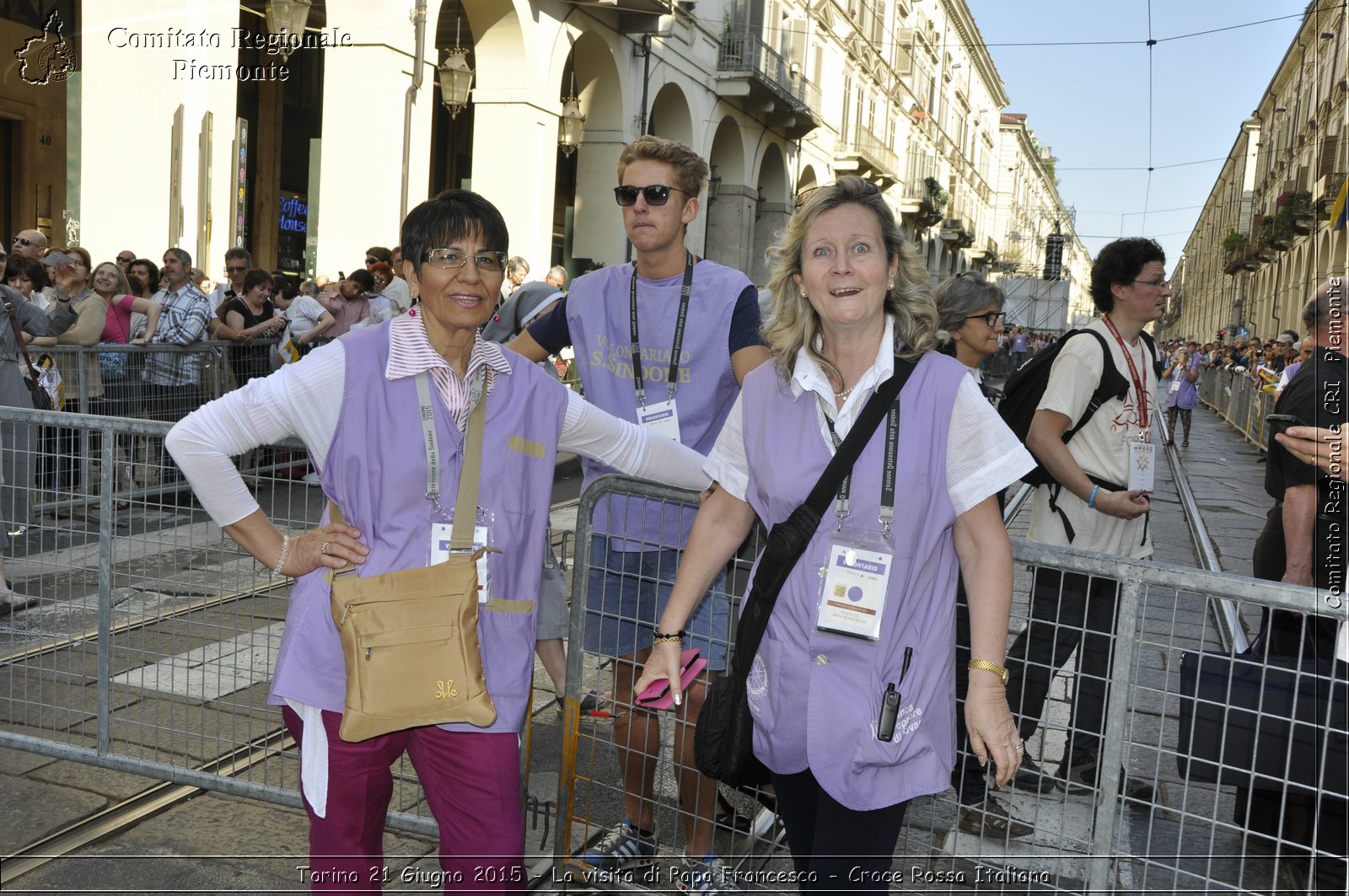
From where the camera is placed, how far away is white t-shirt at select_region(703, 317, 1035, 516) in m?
2.12

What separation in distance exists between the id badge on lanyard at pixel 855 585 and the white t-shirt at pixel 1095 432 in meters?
2.18

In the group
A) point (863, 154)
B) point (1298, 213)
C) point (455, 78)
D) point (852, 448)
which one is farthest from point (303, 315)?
point (1298, 213)

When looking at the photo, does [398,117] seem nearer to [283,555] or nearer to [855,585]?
[283,555]

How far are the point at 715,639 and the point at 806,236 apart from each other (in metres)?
1.22

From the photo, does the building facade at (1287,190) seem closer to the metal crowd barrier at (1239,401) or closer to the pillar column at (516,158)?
the metal crowd barrier at (1239,401)

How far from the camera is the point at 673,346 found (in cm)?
330

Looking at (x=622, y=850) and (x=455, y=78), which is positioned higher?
(x=455, y=78)

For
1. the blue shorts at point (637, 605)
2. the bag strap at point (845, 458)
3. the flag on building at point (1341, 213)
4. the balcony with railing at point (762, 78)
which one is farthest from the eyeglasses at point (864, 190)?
the balcony with railing at point (762, 78)

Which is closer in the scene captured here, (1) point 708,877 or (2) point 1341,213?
(1) point 708,877

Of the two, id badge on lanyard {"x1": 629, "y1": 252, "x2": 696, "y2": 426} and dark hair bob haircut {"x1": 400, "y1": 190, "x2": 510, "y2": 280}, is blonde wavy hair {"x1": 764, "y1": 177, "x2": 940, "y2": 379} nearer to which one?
dark hair bob haircut {"x1": 400, "y1": 190, "x2": 510, "y2": 280}

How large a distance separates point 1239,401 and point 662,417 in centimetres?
2463

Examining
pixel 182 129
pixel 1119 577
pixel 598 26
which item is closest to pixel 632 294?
pixel 1119 577

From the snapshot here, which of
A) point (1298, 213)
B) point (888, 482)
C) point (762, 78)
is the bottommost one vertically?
point (888, 482)

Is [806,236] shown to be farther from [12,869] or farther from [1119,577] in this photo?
[12,869]
